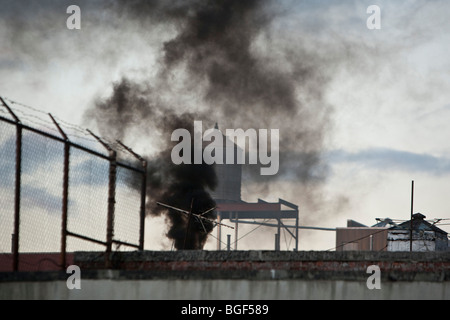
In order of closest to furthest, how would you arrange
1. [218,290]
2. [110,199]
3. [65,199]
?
1. [218,290]
2. [65,199]
3. [110,199]

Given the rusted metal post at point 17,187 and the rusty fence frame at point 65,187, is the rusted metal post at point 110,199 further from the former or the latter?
the rusted metal post at point 17,187

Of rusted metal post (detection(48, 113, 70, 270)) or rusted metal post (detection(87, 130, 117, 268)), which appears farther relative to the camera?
rusted metal post (detection(87, 130, 117, 268))

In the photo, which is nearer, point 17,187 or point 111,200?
point 17,187

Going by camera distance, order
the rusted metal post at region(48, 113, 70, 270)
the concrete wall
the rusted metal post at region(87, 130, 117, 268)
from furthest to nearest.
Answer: the rusted metal post at region(87, 130, 117, 268) < the rusted metal post at region(48, 113, 70, 270) < the concrete wall

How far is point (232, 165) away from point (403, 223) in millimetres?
34638

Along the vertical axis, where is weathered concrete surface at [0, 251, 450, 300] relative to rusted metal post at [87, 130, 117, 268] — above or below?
below

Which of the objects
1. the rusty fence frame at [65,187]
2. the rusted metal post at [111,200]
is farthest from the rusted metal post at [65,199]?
the rusted metal post at [111,200]

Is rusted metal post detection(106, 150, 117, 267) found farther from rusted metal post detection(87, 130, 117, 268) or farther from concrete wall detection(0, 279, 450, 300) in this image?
concrete wall detection(0, 279, 450, 300)

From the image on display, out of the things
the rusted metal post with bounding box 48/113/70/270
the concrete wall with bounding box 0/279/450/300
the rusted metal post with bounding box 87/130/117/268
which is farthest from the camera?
the rusted metal post with bounding box 87/130/117/268

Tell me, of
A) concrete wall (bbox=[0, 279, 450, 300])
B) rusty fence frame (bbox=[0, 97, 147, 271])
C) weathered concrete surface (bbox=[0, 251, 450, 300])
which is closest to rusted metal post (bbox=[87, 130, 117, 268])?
rusty fence frame (bbox=[0, 97, 147, 271])

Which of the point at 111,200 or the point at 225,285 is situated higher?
the point at 111,200

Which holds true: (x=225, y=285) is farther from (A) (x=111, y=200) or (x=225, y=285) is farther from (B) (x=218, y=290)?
(A) (x=111, y=200)

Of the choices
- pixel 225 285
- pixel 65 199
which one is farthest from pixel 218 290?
pixel 65 199

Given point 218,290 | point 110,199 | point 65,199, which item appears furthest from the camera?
point 110,199
